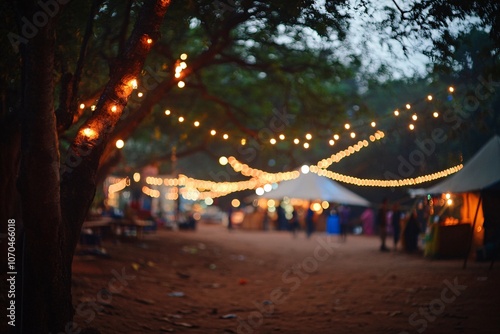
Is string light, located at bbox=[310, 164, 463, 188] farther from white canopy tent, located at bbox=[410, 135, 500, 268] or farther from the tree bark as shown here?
the tree bark

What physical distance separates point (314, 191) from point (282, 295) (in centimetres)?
1662

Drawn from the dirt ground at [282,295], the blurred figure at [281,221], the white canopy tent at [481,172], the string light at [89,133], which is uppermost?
the white canopy tent at [481,172]

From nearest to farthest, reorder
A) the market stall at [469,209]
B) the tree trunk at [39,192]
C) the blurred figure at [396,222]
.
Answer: the tree trunk at [39,192] < the market stall at [469,209] < the blurred figure at [396,222]

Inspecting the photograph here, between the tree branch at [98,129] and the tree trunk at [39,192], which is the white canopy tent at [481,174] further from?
the tree trunk at [39,192]

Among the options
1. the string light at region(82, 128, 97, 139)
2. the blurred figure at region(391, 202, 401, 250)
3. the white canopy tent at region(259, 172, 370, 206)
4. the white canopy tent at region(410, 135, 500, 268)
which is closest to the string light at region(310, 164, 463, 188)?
the white canopy tent at region(259, 172, 370, 206)

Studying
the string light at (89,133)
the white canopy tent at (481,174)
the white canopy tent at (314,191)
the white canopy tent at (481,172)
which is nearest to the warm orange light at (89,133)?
the string light at (89,133)

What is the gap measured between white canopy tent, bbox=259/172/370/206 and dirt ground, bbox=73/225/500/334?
10.6 meters

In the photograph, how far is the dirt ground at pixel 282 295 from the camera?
301 inches

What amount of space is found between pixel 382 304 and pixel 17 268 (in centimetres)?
600

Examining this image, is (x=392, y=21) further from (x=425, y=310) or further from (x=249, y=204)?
(x=249, y=204)

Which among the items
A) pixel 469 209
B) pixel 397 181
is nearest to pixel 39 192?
pixel 469 209

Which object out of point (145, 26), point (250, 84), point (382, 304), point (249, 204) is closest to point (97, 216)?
point (250, 84)

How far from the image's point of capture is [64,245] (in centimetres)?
566

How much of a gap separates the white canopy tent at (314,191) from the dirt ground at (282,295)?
1064cm
